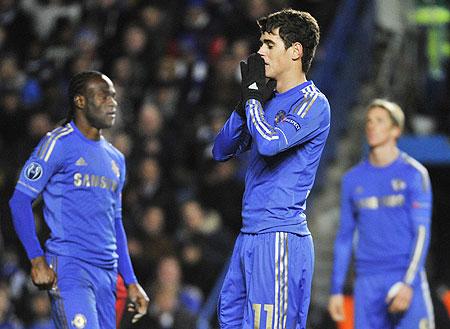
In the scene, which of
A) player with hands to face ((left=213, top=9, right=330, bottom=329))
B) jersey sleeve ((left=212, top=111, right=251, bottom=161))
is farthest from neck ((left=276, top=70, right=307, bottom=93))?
jersey sleeve ((left=212, top=111, right=251, bottom=161))

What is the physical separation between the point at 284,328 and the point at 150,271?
5003 mm

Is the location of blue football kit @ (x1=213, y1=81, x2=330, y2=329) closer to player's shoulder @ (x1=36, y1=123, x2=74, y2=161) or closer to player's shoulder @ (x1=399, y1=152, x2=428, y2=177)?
player's shoulder @ (x1=36, y1=123, x2=74, y2=161)

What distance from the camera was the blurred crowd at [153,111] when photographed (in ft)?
35.1

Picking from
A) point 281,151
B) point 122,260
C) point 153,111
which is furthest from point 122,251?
point 153,111

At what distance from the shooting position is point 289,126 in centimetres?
571

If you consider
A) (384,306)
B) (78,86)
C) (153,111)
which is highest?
(153,111)

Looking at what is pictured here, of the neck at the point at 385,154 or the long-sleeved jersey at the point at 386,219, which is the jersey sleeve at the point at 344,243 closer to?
the long-sleeved jersey at the point at 386,219

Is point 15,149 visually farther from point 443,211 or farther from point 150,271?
point 443,211

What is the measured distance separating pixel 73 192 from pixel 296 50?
1.63m

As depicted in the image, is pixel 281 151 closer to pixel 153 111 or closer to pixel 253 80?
pixel 253 80

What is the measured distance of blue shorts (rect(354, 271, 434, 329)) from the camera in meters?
7.59

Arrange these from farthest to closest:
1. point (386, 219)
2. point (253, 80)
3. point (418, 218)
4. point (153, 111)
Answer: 1. point (153, 111)
2. point (386, 219)
3. point (418, 218)
4. point (253, 80)

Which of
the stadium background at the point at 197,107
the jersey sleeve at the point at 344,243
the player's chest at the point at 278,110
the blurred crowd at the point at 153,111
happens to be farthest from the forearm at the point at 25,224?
the stadium background at the point at 197,107

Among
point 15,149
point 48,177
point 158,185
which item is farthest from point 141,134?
point 48,177
